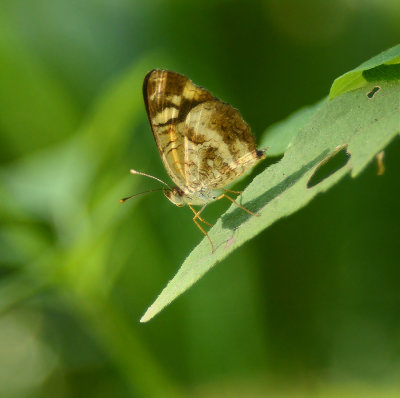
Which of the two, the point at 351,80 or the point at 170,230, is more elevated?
the point at 351,80

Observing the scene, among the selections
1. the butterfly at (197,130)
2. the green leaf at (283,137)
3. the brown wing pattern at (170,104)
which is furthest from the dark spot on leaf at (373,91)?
the brown wing pattern at (170,104)

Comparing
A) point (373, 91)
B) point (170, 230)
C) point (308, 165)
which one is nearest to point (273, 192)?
point (308, 165)

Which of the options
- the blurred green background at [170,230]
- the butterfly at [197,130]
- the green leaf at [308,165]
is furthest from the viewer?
the blurred green background at [170,230]

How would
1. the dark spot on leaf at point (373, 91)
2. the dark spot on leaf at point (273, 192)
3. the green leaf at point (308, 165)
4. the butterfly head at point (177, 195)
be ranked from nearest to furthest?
the green leaf at point (308, 165) → the dark spot on leaf at point (273, 192) → the dark spot on leaf at point (373, 91) → the butterfly head at point (177, 195)

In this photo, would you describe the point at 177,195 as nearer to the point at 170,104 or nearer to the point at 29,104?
the point at 170,104

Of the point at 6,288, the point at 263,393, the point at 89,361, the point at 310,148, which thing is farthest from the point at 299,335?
the point at 310,148

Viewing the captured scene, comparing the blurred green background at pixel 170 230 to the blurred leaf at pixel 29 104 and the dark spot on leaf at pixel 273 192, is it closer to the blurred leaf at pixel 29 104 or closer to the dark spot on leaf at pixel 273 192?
the blurred leaf at pixel 29 104

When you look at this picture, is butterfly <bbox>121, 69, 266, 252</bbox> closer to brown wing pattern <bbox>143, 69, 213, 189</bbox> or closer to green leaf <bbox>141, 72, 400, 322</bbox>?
brown wing pattern <bbox>143, 69, 213, 189</bbox>

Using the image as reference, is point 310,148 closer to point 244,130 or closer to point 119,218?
point 244,130
